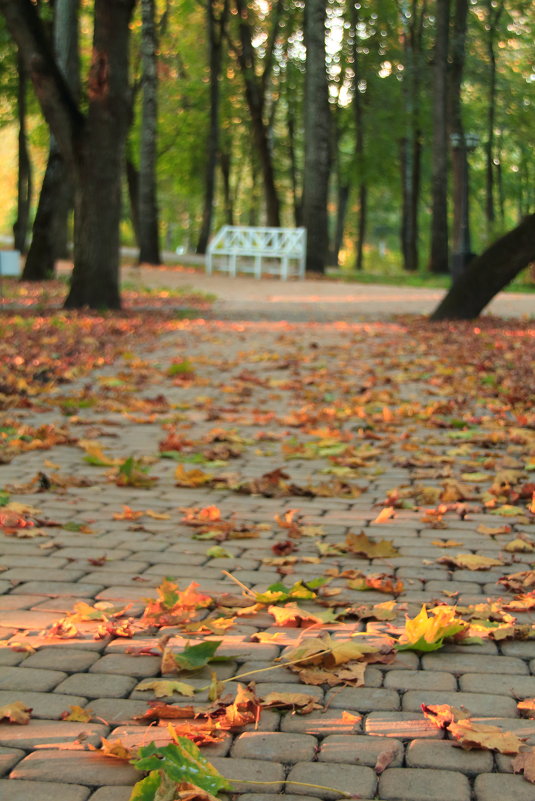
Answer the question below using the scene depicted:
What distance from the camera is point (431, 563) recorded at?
411cm

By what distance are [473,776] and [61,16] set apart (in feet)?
63.5

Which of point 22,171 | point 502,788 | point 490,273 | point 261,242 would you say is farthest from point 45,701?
point 22,171

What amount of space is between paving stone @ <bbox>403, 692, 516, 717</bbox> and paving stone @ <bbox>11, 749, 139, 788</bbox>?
773mm

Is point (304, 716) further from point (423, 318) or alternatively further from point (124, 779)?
point (423, 318)

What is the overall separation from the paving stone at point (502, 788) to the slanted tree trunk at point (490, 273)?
11317 mm

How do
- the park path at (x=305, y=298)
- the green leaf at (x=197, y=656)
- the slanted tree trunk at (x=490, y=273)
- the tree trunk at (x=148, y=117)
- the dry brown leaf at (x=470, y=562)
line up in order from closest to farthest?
the green leaf at (x=197, y=656) < the dry brown leaf at (x=470, y=562) < the slanted tree trunk at (x=490, y=273) < the park path at (x=305, y=298) < the tree trunk at (x=148, y=117)

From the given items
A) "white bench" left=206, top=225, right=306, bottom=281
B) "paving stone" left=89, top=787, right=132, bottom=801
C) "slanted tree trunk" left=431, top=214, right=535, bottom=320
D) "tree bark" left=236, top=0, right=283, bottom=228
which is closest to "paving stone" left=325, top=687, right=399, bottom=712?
"paving stone" left=89, top=787, right=132, bottom=801

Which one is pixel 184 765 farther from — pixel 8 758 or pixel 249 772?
pixel 8 758

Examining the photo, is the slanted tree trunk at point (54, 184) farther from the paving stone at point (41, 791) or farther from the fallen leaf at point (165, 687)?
the paving stone at point (41, 791)

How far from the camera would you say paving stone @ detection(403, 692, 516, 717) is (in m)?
2.69

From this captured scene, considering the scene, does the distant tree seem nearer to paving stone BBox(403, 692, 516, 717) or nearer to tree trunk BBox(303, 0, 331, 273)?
tree trunk BBox(303, 0, 331, 273)

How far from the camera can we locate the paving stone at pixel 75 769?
2.33m

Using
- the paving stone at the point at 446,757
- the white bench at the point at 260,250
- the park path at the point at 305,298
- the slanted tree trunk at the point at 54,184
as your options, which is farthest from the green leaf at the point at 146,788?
the white bench at the point at 260,250

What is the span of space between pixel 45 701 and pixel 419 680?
3.36 ft
